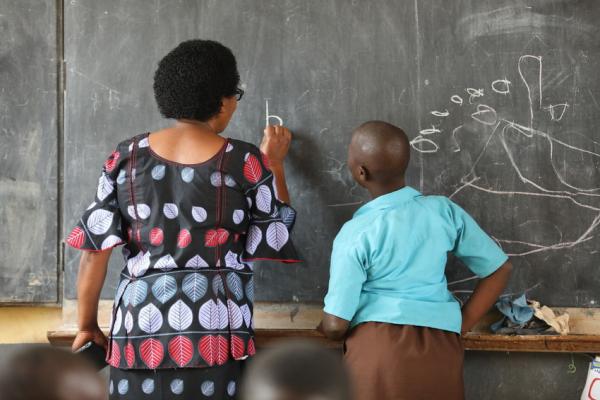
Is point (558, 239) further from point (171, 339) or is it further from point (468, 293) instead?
point (171, 339)

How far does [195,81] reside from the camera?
216 cm

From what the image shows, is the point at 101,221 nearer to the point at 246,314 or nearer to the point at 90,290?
the point at 90,290

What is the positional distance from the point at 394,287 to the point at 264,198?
17.7 inches

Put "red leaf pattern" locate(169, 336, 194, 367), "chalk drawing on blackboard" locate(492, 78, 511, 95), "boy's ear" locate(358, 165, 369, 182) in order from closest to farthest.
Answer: "red leaf pattern" locate(169, 336, 194, 367), "boy's ear" locate(358, 165, 369, 182), "chalk drawing on blackboard" locate(492, 78, 511, 95)

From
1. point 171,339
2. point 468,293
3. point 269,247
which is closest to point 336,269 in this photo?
point 269,247

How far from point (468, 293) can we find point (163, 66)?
4.34 feet

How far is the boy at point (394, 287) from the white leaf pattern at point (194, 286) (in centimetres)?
38

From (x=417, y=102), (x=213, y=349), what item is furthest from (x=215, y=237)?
(x=417, y=102)

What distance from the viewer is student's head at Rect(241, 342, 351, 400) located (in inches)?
32.8

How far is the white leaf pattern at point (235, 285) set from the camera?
2.18 metres

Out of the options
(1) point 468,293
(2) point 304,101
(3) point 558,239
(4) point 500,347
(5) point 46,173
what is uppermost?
(2) point 304,101

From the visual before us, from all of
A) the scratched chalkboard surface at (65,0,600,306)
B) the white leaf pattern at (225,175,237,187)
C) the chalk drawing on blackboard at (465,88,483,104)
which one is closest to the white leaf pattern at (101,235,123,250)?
the white leaf pattern at (225,175,237,187)

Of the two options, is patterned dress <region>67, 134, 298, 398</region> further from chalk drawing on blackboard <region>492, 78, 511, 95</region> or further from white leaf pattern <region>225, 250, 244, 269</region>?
chalk drawing on blackboard <region>492, 78, 511, 95</region>

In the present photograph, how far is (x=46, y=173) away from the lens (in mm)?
2996
